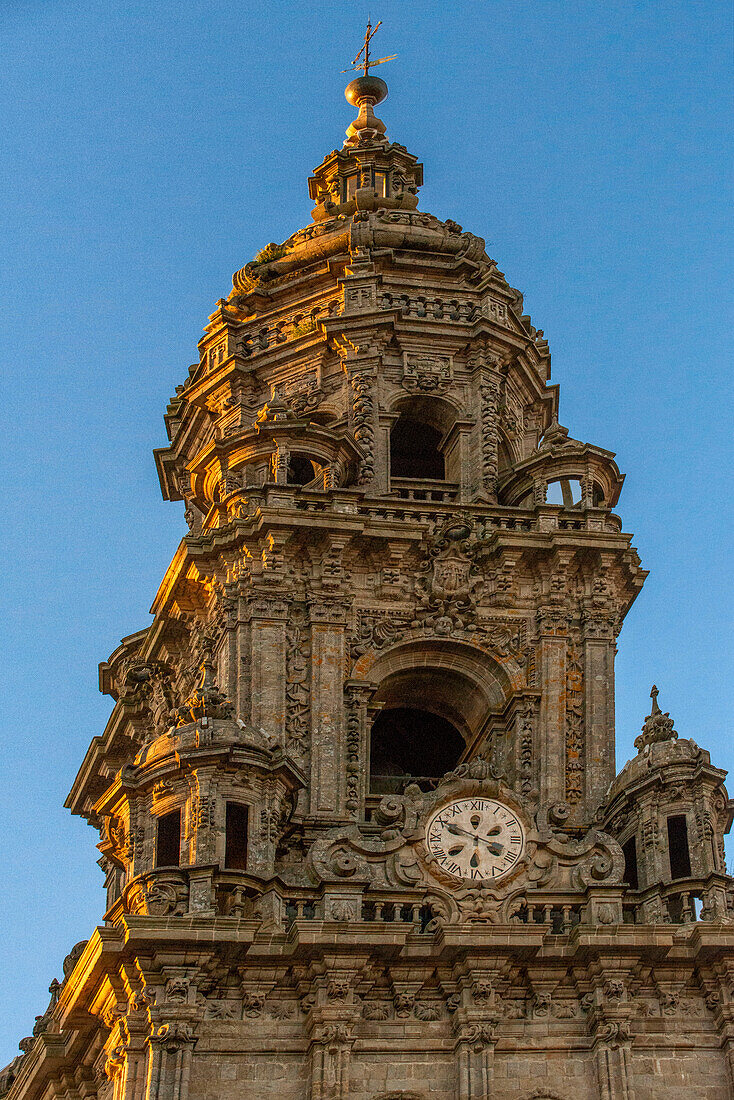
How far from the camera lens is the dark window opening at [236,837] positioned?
A: 1572 inches

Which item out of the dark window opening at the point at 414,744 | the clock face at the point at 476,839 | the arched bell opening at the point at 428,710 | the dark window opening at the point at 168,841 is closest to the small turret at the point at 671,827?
the clock face at the point at 476,839

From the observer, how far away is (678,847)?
134 feet

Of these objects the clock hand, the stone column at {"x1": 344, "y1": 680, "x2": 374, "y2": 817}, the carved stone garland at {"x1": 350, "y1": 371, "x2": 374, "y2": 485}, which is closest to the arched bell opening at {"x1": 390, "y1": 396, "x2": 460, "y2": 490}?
the carved stone garland at {"x1": 350, "y1": 371, "x2": 374, "y2": 485}

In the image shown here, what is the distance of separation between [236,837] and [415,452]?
1430cm

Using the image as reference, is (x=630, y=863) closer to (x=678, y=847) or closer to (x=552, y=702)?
(x=678, y=847)

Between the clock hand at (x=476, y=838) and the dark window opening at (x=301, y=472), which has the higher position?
the dark window opening at (x=301, y=472)

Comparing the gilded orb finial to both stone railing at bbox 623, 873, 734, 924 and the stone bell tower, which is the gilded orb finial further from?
stone railing at bbox 623, 873, 734, 924

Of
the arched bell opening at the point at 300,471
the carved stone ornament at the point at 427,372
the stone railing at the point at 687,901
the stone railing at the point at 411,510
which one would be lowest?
the stone railing at the point at 687,901

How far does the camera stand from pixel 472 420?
163 feet

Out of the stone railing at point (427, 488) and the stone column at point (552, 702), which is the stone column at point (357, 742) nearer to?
the stone column at point (552, 702)

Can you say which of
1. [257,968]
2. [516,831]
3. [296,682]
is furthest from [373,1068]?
[296,682]

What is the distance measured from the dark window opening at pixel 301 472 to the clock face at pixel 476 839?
10.2 meters

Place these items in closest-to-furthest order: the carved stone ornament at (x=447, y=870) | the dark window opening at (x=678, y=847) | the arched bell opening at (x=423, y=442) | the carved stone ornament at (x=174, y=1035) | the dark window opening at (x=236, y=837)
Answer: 1. the carved stone ornament at (x=174, y=1035)
2. the carved stone ornament at (x=447, y=870)
3. the dark window opening at (x=236, y=837)
4. the dark window opening at (x=678, y=847)
5. the arched bell opening at (x=423, y=442)

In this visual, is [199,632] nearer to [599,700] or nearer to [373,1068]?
[599,700]
